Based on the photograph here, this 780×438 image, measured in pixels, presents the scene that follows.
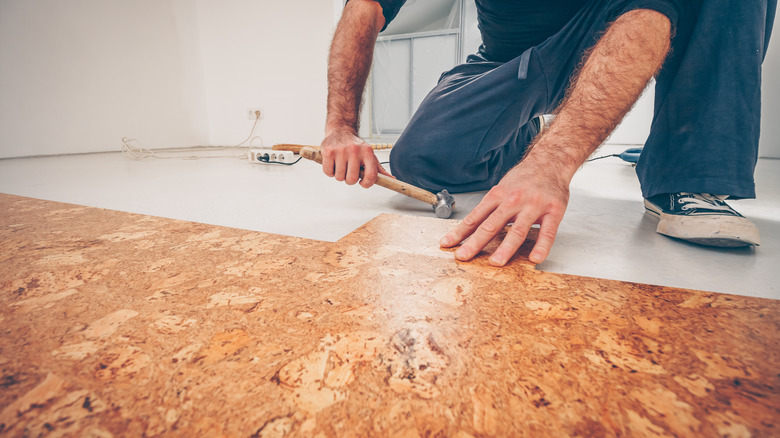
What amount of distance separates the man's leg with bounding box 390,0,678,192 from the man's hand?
0.68 meters

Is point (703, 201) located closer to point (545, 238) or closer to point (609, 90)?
point (609, 90)

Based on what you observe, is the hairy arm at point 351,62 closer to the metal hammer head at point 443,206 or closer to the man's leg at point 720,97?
the metal hammer head at point 443,206

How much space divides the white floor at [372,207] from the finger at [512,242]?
0.37ft

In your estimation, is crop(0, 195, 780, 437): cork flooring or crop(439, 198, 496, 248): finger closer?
crop(0, 195, 780, 437): cork flooring

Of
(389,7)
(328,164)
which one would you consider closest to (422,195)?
(328,164)

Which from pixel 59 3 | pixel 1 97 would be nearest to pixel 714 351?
pixel 1 97

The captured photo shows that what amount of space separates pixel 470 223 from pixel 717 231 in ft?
2.08

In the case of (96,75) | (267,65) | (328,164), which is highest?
(267,65)

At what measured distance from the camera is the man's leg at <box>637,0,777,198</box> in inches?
36.6

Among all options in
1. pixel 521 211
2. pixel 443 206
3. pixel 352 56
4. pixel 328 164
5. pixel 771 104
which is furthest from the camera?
pixel 771 104

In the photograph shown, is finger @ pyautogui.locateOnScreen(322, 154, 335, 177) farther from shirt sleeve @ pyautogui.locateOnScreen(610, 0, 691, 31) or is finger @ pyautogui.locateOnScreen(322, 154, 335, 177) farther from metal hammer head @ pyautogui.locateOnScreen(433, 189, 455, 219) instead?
shirt sleeve @ pyautogui.locateOnScreen(610, 0, 691, 31)

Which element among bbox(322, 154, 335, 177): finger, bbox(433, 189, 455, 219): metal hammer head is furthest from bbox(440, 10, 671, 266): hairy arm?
bbox(322, 154, 335, 177): finger

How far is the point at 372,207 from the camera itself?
1320mm

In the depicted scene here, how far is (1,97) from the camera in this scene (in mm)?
2676
